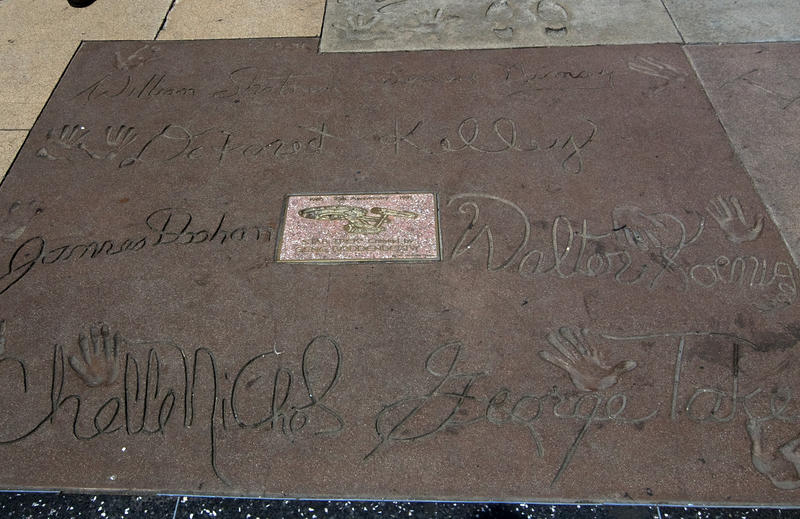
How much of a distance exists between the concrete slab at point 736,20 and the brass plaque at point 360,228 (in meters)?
2.76

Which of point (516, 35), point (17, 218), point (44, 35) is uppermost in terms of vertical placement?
point (44, 35)

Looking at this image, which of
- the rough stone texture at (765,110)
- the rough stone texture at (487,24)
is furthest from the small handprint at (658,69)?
the rough stone texture at (487,24)

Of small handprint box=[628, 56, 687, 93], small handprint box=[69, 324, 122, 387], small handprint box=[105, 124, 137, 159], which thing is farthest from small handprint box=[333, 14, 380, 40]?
small handprint box=[69, 324, 122, 387]

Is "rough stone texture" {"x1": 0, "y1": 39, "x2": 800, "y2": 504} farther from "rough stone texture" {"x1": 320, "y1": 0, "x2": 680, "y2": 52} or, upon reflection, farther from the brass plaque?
"rough stone texture" {"x1": 320, "y1": 0, "x2": 680, "y2": 52}

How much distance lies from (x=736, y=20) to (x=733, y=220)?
2334 mm

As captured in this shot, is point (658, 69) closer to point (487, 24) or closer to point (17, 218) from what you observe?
point (487, 24)

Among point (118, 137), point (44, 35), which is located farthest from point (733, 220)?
point (44, 35)

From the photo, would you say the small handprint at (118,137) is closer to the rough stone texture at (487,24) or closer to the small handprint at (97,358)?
the small handprint at (97,358)

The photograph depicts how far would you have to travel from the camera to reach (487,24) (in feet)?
15.2

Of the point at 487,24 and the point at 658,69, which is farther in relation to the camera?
the point at 487,24

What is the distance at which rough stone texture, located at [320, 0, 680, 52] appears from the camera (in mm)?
4477

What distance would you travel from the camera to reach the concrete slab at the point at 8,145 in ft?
11.8

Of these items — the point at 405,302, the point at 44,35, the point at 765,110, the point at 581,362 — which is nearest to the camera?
the point at 581,362

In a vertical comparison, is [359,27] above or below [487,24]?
above
